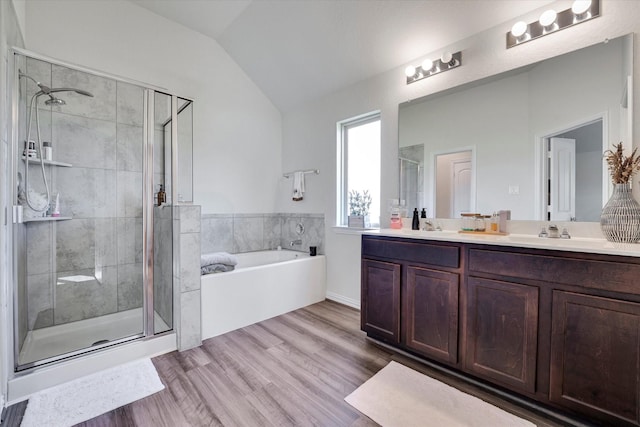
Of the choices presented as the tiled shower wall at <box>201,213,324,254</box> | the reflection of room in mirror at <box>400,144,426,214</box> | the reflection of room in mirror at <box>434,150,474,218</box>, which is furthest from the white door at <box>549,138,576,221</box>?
the tiled shower wall at <box>201,213,324,254</box>

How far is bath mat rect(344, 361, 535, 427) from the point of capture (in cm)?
147

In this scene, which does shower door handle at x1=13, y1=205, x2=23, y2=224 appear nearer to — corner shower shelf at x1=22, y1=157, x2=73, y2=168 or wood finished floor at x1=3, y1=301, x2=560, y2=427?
corner shower shelf at x1=22, y1=157, x2=73, y2=168

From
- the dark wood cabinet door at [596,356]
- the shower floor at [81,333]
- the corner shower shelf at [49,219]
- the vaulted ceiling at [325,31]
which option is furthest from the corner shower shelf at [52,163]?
the dark wood cabinet door at [596,356]

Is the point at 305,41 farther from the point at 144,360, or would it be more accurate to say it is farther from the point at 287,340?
the point at 144,360

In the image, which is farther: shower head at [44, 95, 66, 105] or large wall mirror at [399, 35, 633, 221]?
shower head at [44, 95, 66, 105]

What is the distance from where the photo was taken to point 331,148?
3426 millimetres

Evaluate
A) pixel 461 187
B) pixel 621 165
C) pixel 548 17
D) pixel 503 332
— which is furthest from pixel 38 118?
pixel 621 165

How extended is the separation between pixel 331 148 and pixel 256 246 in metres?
1.73

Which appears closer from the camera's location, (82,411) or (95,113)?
(82,411)

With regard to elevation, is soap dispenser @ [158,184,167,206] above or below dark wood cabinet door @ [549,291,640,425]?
above

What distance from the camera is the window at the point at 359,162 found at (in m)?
3.09

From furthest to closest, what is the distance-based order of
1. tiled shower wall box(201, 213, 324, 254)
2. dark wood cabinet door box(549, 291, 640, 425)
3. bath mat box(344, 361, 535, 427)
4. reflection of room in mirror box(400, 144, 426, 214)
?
tiled shower wall box(201, 213, 324, 254) < reflection of room in mirror box(400, 144, 426, 214) < bath mat box(344, 361, 535, 427) < dark wood cabinet door box(549, 291, 640, 425)

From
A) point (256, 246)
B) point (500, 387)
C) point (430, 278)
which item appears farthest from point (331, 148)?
point (500, 387)

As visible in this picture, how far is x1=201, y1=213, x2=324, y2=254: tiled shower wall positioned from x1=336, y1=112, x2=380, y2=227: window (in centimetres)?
48
